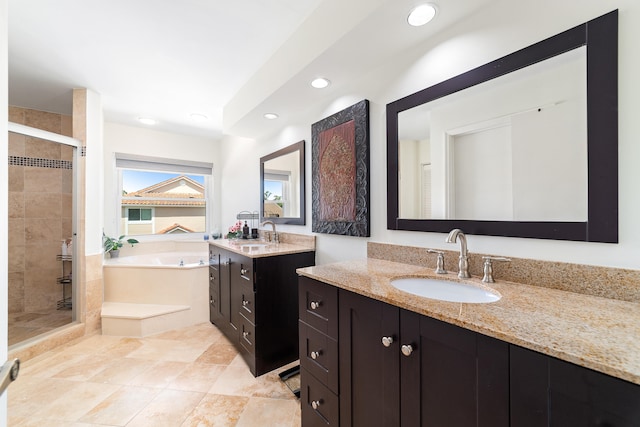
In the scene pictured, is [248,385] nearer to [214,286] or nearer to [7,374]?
[214,286]

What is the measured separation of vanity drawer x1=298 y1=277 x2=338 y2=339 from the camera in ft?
3.88

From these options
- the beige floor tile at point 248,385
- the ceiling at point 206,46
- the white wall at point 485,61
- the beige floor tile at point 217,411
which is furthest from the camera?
the beige floor tile at point 248,385

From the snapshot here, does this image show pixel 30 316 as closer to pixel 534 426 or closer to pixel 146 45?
pixel 146 45

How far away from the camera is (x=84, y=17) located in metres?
1.54

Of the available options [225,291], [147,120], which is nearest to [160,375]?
[225,291]

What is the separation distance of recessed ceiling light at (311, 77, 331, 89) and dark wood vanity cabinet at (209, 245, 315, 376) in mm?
1269

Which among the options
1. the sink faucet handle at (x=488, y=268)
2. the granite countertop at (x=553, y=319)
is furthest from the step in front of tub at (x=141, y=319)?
the sink faucet handle at (x=488, y=268)

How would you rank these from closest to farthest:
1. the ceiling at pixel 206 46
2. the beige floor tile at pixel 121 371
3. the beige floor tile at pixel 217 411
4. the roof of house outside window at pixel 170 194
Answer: the ceiling at pixel 206 46 → the beige floor tile at pixel 217 411 → the beige floor tile at pixel 121 371 → the roof of house outside window at pixel 170 194

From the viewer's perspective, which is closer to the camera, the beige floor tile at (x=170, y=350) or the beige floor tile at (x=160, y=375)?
the beige floor tile at (x=160, y=375)

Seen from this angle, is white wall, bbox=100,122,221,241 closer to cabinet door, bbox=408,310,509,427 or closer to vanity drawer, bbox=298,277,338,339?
vanity drawer, bbox=298,277,338,339

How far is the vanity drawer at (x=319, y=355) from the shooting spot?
46.4 inches

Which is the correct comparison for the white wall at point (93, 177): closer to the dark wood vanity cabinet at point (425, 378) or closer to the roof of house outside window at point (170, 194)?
the roof of house outside window at point (170, 194)

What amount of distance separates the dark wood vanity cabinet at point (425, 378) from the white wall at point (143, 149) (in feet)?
11.1

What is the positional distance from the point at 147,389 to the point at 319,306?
146cm
